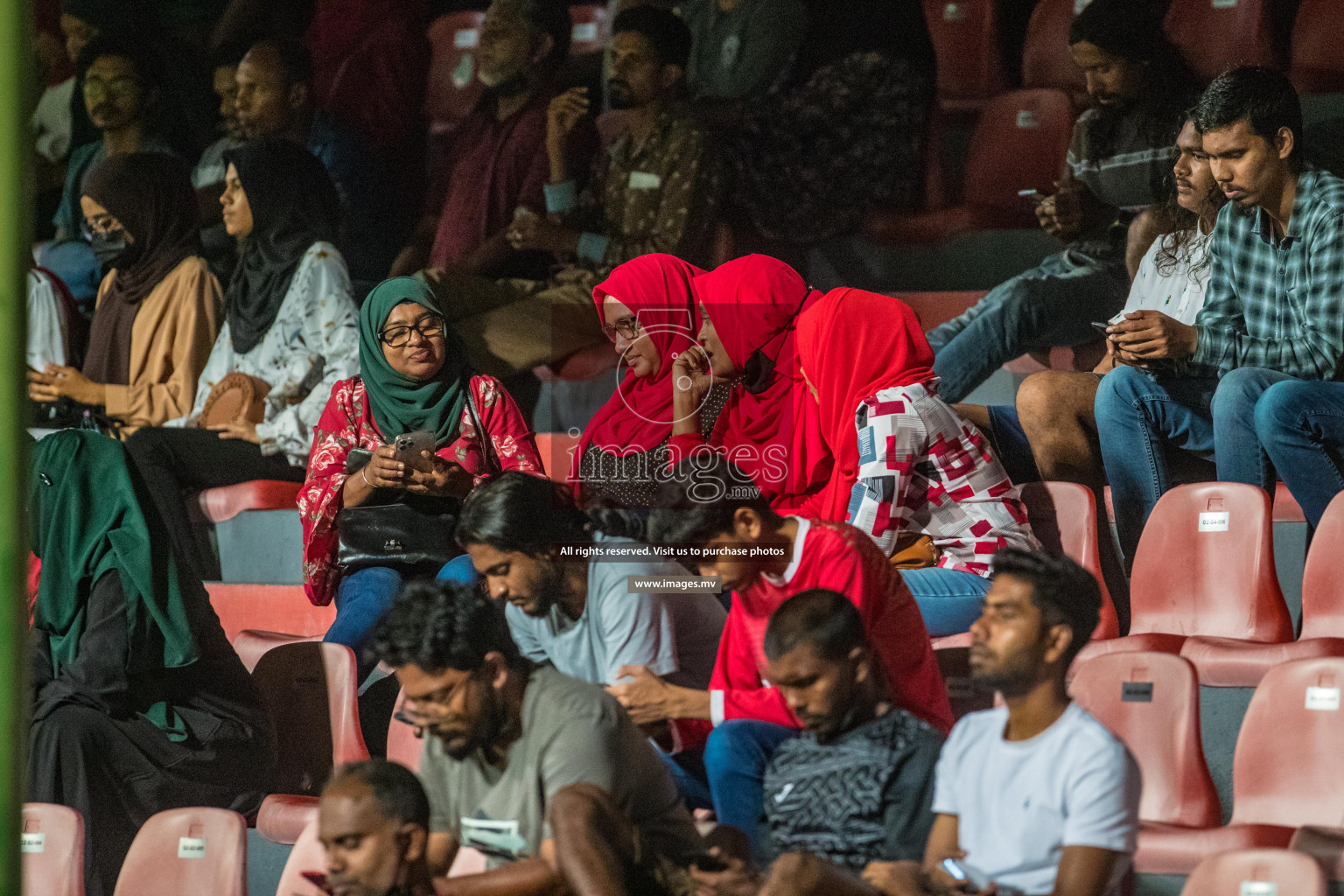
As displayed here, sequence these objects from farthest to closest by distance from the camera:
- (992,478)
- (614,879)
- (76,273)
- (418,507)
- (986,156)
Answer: (76,273) < (986,156) < (418,507) < (992,478) < (614,879)

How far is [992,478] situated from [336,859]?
113cm

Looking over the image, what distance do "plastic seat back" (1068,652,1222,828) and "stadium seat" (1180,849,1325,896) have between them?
0.17 metres

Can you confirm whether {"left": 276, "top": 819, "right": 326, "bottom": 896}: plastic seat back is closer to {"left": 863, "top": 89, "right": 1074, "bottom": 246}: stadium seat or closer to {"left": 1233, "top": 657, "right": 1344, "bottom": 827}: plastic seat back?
{"left": 1233, "top": 657, "right": 1344, "bottom": 827}: plastic seat back

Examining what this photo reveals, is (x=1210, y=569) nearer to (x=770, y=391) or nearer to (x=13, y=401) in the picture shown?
(x=770, y=391)

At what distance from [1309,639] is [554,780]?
1142 mm

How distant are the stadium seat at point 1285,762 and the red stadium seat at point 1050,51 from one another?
1.54 m

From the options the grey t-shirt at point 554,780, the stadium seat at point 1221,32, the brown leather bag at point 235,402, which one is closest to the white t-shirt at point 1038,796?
the grey t-shirt at point 554,780

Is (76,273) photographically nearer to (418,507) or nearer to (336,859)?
(418,507)

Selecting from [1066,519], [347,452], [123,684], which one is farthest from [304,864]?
[1066,519]

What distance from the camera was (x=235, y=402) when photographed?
323 cm

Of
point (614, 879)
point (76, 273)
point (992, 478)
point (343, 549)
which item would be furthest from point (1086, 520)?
point (76, 273)

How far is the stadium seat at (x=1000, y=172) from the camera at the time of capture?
3.12 metres

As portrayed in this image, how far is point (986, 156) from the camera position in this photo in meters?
3.28

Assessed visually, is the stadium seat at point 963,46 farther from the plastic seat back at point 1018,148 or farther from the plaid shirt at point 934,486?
the plaid shirt at point 934,486
